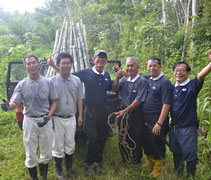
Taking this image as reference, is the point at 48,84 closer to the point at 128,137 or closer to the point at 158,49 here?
the point at 128,137

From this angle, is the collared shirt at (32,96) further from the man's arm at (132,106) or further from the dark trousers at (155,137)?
the dark trousers at (155,137)

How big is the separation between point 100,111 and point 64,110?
0.57 metres

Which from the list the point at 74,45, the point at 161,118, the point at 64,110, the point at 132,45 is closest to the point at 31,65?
the point at 64,110

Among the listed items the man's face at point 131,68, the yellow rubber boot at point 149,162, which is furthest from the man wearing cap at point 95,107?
the yellow rubber boot at point 149,162

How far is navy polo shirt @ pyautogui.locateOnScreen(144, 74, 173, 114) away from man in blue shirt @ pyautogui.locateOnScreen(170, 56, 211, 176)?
0.34 ft

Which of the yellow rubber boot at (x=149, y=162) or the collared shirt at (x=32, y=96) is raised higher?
the collared shirt at (x=32, y=96)

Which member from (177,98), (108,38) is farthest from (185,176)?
(108,38)

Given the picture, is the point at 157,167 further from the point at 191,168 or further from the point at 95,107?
the point at 95,107

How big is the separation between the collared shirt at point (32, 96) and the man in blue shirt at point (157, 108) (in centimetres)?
146

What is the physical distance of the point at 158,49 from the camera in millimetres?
7215

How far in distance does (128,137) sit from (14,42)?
1230cm

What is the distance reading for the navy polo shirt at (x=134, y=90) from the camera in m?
2.77

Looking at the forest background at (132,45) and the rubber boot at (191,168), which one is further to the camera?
the forest background at (132,45)

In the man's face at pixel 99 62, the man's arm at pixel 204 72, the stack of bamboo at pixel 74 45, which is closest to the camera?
the man's arm at pixel 204 72
